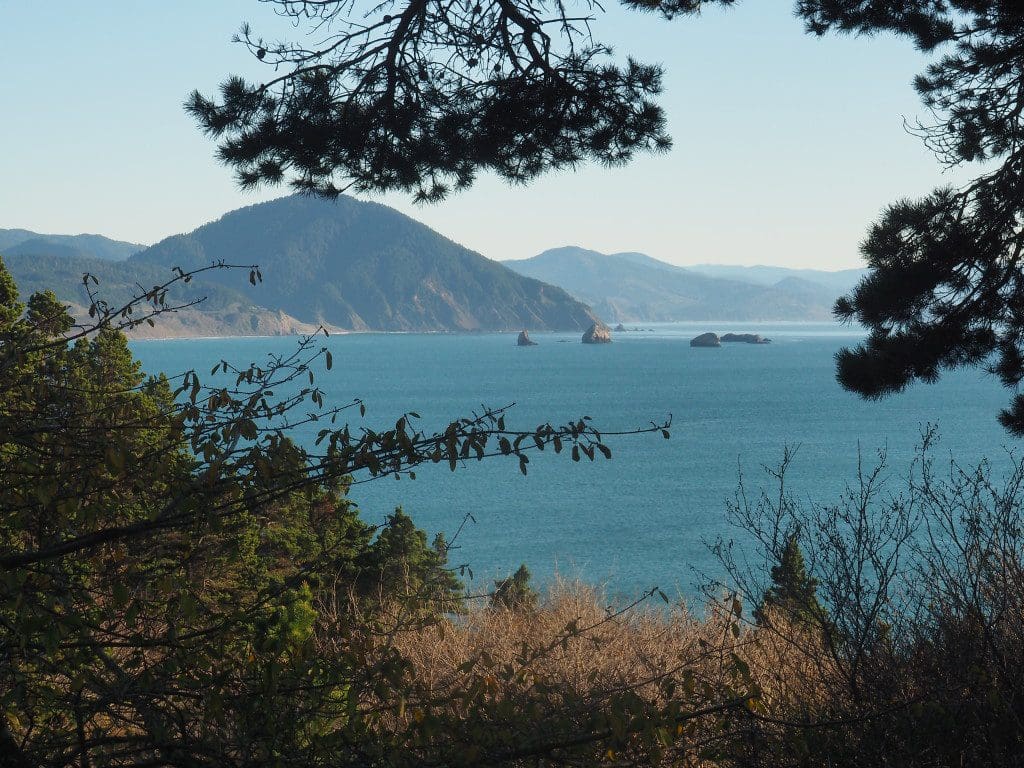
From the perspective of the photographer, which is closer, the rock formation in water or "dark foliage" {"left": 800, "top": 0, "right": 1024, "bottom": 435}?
"dark foliage" {"left": 800, "top": 0, "right": 1024, "bottom": 435}

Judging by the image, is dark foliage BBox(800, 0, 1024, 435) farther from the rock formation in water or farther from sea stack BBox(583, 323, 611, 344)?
the rock formation in water

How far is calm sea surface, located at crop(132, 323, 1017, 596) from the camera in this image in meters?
33.4

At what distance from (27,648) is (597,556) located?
101 feet

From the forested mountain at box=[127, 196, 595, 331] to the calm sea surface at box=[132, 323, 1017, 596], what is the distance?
232ft

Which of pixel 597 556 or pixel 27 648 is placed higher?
pixel 27 648

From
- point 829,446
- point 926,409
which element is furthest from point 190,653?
point 926,409

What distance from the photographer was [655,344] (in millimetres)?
153375

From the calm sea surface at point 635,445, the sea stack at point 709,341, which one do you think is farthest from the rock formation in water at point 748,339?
the calm sea surface at point 635,445

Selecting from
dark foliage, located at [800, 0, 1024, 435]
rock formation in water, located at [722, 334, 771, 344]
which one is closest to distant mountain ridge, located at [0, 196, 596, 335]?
rock formation in water, located at [722, 334, 771, 344]

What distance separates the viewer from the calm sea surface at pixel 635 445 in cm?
3338

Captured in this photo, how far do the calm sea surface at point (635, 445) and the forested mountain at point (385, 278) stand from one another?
70.8 meters

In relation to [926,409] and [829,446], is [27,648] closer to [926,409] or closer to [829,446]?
[829,446]

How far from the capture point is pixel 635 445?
189ft

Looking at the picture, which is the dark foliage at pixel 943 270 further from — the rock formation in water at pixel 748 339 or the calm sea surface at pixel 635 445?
the rock formation in water at pixel 748 339
